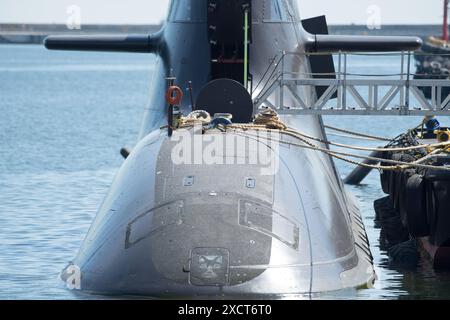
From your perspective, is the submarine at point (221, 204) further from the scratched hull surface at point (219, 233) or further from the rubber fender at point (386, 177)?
the rubber fender at point (386, 177)

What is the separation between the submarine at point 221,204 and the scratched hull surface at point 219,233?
20mm

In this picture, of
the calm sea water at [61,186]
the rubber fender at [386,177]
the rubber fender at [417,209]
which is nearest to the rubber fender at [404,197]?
the rubber fender at [417,209]

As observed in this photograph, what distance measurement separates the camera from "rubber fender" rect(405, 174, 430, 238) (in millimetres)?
22062

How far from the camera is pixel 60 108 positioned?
80.6m

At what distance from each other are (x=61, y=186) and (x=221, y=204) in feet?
62.4

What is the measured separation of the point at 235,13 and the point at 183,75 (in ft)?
5.27

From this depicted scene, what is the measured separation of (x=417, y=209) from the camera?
22141 mm

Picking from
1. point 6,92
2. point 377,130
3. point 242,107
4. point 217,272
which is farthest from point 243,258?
point 6,92

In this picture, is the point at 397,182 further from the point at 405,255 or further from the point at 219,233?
the point at 219,233

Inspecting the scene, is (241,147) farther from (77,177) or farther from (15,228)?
(77,177)

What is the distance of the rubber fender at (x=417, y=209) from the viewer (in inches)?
869

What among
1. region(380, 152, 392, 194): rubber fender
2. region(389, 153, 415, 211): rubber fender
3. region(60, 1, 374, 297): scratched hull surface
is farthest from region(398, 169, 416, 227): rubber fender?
region(60, 1, 374, 297): scratched hull surface

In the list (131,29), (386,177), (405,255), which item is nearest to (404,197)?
(405,255)

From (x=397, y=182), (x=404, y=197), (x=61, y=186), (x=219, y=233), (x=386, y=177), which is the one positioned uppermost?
(x=219, y=233)
